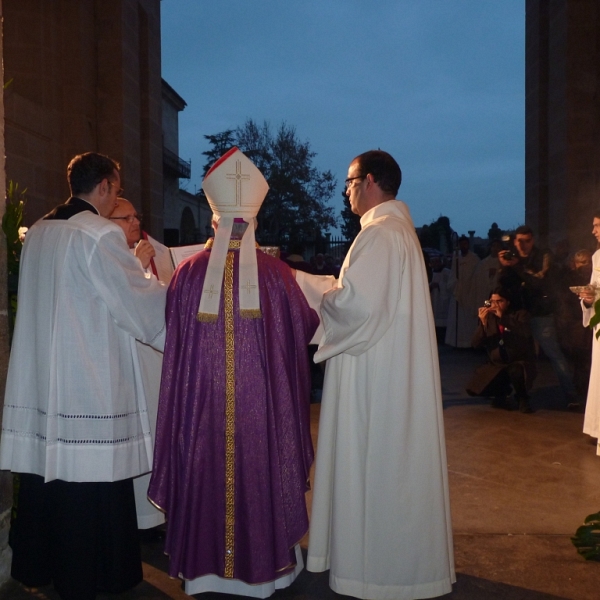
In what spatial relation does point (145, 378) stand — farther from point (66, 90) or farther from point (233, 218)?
point (66, 90)

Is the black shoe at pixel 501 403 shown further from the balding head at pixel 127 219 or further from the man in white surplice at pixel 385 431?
the balding head at pixel 127 219

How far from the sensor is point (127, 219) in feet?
Answer: 14.4

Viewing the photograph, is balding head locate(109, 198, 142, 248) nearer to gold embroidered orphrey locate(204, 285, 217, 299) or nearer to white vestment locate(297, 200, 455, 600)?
gold embroidered orphrey locate(204, 285, 217, 299)

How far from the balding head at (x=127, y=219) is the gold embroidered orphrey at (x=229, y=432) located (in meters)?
1.10

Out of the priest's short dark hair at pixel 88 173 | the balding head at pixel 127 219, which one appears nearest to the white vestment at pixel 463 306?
the balding head at pixel 127 219

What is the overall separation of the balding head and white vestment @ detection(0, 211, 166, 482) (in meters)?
0.80

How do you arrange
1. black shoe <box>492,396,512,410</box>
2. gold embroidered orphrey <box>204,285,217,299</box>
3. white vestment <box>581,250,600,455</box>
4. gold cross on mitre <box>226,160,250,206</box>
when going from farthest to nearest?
black shoe <box>492,396,512,410</box> → white vestment <box>581,250,600,455</box> → gold cross on mitre <box>226,160,250,206</box> → gold embroidered orphrey <box>204,285,217,299</box>

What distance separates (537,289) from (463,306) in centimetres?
526

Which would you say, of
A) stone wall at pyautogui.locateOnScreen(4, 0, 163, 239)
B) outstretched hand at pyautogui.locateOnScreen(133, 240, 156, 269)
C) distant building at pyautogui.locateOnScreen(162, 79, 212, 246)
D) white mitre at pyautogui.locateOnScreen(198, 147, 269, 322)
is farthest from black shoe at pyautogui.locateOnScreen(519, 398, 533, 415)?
distant building at pyautogui.locateOnScreen(162, 79, 212, 246)

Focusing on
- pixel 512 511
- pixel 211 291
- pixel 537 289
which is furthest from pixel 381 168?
pixel 537 289

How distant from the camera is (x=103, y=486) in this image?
3.52 meters

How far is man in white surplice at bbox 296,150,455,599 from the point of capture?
11.2 ft

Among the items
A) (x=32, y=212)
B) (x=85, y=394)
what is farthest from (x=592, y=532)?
(x=32, y=212)

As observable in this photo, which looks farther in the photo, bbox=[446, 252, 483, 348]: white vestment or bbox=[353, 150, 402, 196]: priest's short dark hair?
bbox=[446, 252, 483, 348]: white vestment
